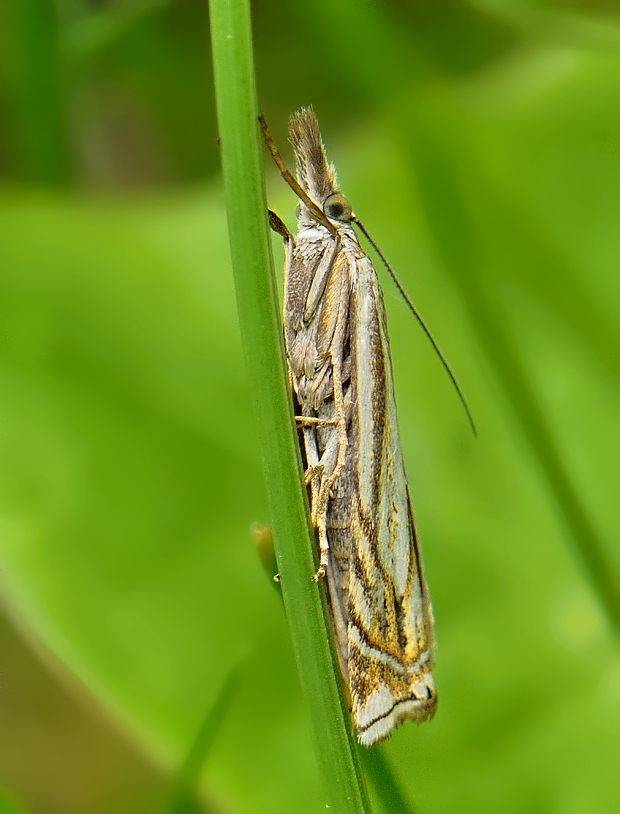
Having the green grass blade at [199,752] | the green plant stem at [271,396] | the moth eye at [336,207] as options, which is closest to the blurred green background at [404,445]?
the green grass blade at [199,752]

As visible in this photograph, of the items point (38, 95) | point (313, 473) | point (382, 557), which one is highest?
point (38, 95)

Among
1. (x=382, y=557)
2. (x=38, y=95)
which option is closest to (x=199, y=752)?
(x=382, y=557)

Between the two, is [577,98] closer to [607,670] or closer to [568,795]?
[607,670]

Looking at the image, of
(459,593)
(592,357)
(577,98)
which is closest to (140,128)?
(577,98)

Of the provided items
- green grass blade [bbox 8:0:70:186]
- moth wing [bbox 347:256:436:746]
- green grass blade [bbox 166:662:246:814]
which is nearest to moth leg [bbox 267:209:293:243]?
moth wing [bbox 347:256:436:746]

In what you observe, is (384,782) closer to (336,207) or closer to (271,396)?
(271,396)

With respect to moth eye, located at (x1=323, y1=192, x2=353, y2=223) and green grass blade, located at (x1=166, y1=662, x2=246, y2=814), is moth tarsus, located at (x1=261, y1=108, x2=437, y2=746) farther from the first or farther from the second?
green grass blade, located at (x1=166, y1=662, x2=246, y2=814)
